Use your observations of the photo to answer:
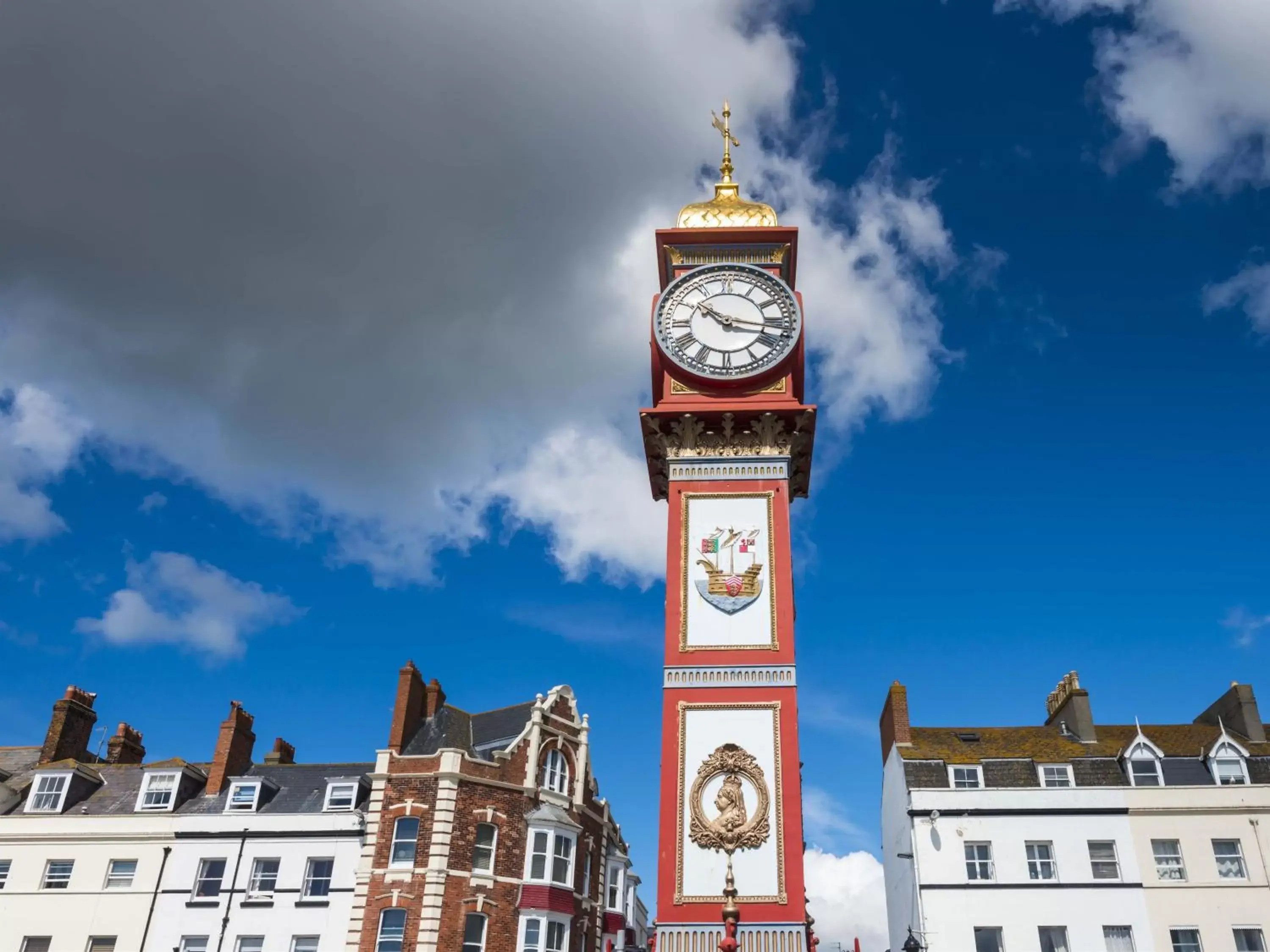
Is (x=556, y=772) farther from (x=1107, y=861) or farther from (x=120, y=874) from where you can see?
(x=1107, y=861)

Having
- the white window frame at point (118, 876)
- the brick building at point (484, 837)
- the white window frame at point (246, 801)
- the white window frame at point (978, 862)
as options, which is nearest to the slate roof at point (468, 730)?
the brick building at point (484, 837)

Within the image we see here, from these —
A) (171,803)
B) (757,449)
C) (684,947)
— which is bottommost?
(684,947)

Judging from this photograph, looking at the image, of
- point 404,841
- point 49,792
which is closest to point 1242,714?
point 404,841

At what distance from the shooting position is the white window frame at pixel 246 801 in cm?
3428

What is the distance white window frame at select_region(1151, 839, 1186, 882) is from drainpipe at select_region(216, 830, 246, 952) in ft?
88.1

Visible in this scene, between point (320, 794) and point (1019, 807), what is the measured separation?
70.6 feet

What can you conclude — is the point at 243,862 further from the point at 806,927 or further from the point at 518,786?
the point at 806,927

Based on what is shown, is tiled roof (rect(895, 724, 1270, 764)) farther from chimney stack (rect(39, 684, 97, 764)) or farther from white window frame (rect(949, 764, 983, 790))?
chimney stack (rect(39, 684, 97, 764))

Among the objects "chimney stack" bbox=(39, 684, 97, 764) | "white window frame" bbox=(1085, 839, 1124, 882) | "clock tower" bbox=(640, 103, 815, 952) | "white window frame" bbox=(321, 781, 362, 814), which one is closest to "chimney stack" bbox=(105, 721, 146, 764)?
"chimney stack" bbox=(39, 684, 97, 764)

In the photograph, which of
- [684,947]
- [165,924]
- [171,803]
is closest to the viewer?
[684,947]

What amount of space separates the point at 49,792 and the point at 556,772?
16.2m

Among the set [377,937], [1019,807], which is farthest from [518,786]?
[1019,807]

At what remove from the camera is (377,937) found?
3039 cm

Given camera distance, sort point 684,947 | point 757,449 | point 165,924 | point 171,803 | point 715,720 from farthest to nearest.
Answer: point 171,803 < point 165,924 < point 757,449 < point 715,720 < point 684,947
